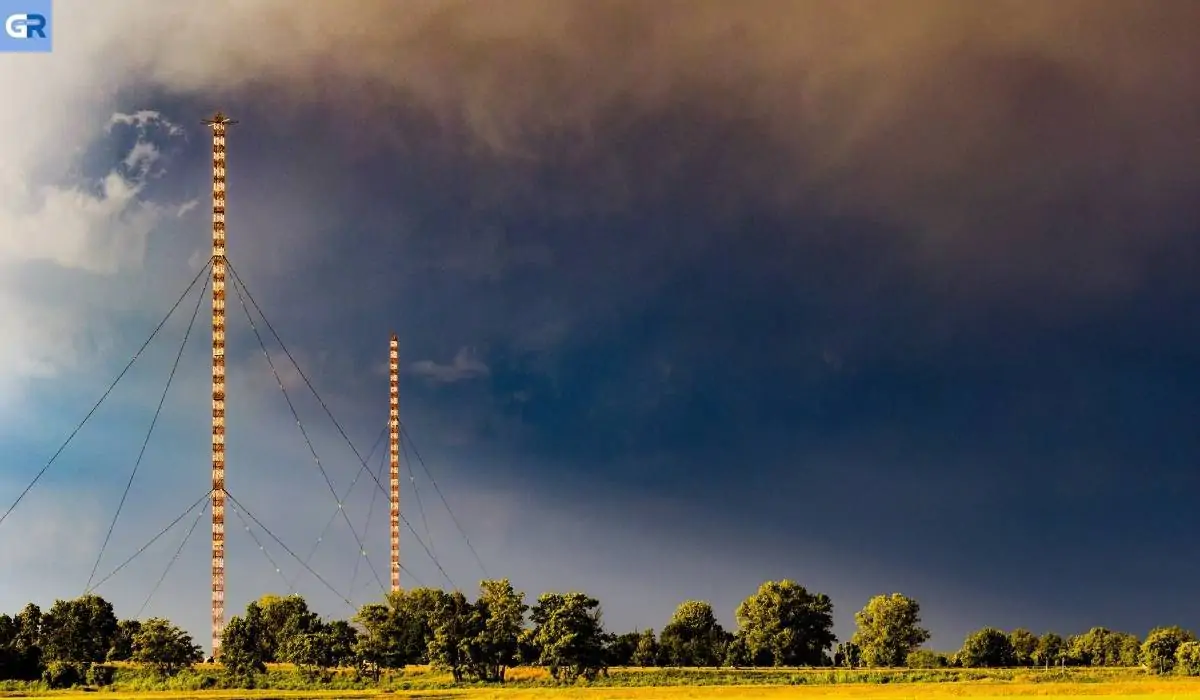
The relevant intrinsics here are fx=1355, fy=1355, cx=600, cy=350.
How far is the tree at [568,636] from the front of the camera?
17212 cm

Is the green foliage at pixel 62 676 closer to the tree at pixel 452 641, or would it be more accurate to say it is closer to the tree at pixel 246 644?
the tree at pixel 246 644

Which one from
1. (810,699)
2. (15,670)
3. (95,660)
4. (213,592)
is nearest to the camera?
(810,699)

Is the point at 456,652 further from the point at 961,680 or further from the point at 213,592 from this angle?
the point at 961,680

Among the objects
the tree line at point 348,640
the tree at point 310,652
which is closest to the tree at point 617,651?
the tree line at point 348,640

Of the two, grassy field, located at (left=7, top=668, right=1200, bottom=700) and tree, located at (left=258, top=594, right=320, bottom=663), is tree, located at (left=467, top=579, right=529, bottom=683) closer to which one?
grassy field, located at (left=7, top=668, right=1200, bottom=700)

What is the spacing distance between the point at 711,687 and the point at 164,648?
2927 inches

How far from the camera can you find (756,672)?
630 ft

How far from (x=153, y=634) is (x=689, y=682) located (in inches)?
2841

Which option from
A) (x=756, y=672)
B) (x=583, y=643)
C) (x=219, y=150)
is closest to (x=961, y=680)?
(x=756, y=672)

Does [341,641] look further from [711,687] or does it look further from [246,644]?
[711,687]

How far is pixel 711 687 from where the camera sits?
161 m

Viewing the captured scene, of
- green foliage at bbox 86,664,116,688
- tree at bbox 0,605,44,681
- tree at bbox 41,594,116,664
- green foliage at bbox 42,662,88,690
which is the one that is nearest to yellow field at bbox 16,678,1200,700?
green foliage at bbox 86,664,116,688

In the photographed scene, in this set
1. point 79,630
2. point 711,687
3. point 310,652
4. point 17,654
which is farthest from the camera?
point 79,630

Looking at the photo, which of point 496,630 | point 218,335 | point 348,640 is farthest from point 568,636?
point 218,335
